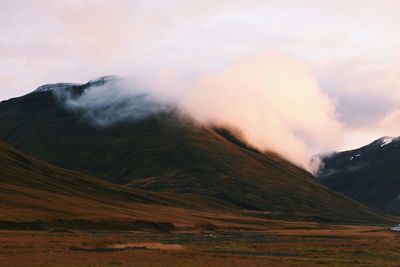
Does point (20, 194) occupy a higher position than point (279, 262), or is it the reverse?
point (20, 194)

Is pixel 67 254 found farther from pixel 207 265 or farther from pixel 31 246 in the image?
pixel 207 265

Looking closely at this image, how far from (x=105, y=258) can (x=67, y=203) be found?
4998 inches

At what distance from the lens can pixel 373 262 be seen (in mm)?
73062

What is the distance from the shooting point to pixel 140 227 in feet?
564

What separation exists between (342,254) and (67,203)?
129 meters

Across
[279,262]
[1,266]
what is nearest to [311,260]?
[279,262]

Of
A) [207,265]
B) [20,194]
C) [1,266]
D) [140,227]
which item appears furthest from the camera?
[20,194]

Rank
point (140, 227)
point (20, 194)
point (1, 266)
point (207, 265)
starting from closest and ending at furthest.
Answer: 1. point (1, 266)
2. point (207, 265)
3. point (140, 227)
4. point (20, 194)

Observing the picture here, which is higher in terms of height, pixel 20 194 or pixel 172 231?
pixel 20 194

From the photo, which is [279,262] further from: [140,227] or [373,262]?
[140,227]

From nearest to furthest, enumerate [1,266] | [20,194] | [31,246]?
[1,266], [31,246], [20,194]

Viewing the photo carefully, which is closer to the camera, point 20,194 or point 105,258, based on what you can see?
point 105,258

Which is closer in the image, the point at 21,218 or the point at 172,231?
the point at 21,218

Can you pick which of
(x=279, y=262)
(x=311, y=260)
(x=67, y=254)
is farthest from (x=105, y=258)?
(x=311, y=260)
